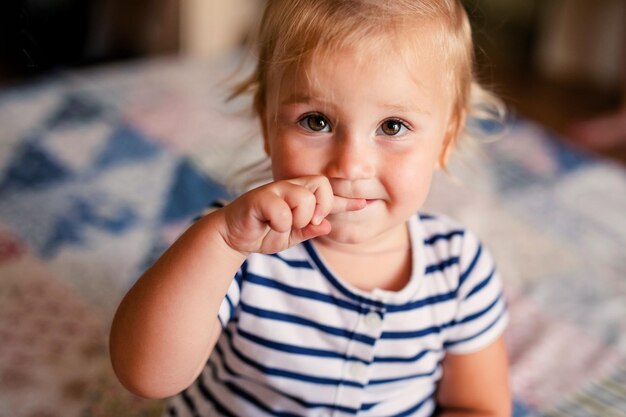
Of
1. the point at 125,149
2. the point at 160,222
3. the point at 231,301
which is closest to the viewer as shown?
the point at 231,301

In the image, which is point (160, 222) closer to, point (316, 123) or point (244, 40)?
point (316, 123)

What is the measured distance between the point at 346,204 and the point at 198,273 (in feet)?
0.41

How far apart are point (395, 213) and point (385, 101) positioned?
101 millimetres

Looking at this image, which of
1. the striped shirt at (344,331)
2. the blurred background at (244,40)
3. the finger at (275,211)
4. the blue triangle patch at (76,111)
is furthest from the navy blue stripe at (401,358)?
the blurred background at (244,40)

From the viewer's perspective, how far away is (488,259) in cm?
73

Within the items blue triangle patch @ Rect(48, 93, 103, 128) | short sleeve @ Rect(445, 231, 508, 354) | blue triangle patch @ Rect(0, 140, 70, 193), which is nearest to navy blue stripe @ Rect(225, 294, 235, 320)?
short sleeve @ Rect(445, 231, 508, 354)

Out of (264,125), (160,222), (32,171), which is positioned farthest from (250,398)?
(32,171)

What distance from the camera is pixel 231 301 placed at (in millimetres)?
642

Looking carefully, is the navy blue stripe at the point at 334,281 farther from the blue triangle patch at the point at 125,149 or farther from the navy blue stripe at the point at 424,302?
the blue triangle patch at the point at 125,149

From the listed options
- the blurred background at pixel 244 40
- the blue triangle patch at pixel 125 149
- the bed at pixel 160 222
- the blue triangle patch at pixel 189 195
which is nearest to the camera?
the bed at pixel 160 222

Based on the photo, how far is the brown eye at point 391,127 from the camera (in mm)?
585

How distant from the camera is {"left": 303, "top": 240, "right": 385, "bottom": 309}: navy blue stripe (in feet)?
2.16

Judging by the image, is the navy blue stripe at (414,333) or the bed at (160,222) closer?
the navy blue stripe at (414,333)

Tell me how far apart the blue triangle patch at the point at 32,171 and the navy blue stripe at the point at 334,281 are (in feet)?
2.13
